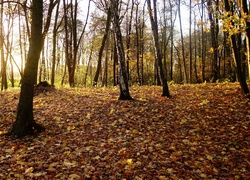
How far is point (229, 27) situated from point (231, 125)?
13.3 feet

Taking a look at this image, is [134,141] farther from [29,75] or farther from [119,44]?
[119,44]

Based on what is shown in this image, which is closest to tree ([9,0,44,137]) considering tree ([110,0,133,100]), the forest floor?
the forest floor

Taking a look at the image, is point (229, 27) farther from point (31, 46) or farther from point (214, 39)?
point (214, 39)

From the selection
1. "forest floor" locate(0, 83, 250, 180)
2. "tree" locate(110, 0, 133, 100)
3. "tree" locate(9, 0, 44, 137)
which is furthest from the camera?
"tree" locate(110, 0, 133, 100)

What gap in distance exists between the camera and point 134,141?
20.6ft

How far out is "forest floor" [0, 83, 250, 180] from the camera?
478 centimetres

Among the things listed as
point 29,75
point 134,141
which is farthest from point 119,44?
point 134,141

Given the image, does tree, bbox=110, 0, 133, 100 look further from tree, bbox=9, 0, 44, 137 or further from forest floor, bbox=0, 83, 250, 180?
tree, bbox=9, 0, 44, 137

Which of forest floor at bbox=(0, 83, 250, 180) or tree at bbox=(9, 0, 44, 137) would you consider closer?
forest floor at bbox=(0, 83, 250, 180)

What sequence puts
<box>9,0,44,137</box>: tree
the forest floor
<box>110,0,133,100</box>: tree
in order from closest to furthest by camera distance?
the forest floor < <box>9,0,44,137</box>: tree < <box>110,0,133,100</box>: tree

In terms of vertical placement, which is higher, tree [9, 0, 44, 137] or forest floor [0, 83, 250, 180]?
tree [9, 0, 44, 137]

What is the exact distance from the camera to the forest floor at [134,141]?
4.78 metres

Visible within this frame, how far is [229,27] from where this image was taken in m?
8.79

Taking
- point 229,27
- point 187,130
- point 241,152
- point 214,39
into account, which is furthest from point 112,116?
point 214,39
